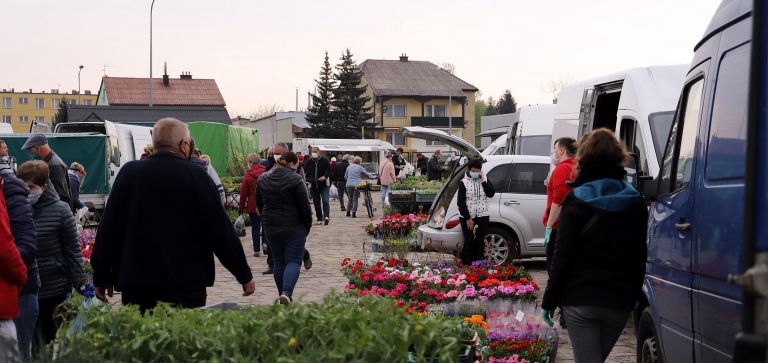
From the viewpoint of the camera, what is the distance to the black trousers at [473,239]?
13633 mm

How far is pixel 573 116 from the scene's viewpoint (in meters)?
13.6

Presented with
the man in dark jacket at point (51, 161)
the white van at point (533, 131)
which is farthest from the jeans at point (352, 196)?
the man in dark jacket at point (51, 161)

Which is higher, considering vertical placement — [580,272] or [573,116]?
[573,116]

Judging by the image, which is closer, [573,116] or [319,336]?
[319,336]

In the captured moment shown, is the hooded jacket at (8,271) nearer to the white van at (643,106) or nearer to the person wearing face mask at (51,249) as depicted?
the person wearing face mask at (51,249)

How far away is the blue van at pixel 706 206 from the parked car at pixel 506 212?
8041 mm

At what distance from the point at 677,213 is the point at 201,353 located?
2.96 meters

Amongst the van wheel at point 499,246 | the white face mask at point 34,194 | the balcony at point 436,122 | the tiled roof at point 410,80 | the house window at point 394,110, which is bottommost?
the van wheel at point 499,246

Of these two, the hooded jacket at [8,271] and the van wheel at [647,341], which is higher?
the hooded jacket at [8,271]

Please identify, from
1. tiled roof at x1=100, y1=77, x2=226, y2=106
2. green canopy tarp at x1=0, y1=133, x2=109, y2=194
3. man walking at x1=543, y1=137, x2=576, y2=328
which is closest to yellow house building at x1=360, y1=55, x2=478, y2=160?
tiled roof at x1=100, y1=77, x2=226, y2=106

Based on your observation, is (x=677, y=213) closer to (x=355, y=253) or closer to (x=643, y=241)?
(x=643, y=241)

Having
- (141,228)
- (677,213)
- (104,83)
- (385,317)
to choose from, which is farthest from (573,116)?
(104,83)

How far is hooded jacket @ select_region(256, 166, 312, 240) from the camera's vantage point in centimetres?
1088

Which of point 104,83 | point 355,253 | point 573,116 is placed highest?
point 104,83
